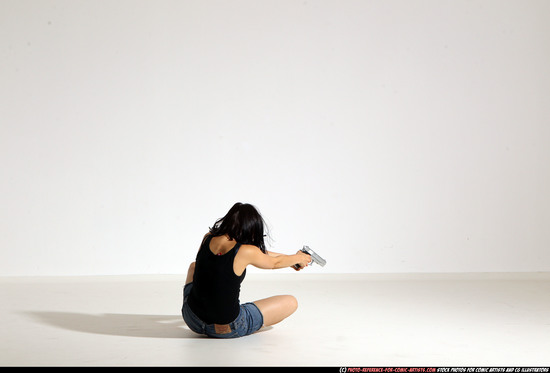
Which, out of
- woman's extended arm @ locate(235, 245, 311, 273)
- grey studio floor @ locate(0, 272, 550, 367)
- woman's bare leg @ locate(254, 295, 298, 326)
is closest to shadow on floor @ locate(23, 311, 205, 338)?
grey studio floor @ locate(0, 272, 550, 367)

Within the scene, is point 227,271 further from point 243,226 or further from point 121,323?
point 121,323

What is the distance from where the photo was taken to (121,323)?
10.4 feet

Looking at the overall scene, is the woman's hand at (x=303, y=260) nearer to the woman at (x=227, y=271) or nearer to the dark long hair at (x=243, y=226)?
the woman at (x=227, y=271)

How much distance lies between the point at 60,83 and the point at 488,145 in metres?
3.35

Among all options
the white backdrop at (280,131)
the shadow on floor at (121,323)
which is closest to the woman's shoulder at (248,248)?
the shadow on floor at (121,323)

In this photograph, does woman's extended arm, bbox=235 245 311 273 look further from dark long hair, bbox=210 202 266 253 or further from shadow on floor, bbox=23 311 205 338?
shadow on floor, bbox=23 311 205 338

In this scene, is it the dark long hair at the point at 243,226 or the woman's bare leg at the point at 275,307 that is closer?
the dark long hair at the point at 243,226

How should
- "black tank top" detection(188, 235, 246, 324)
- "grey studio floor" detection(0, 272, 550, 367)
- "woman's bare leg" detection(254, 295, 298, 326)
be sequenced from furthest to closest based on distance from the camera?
"woman's bare leg" detection(254, 295, 298, 326), "black tank top" detection(188, 235, 246, 324), "grey studio floor" detection(0, 272, 550, 367)

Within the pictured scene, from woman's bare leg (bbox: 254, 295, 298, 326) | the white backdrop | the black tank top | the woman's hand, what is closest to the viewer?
the black tank top

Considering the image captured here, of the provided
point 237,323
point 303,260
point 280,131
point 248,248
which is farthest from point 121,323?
point 280,131

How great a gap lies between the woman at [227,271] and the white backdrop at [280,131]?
207 centimetres

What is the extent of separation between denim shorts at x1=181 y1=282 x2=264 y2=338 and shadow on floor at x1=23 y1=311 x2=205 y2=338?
0.32 feet

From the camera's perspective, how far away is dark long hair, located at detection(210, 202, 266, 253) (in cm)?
274

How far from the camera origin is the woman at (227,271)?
2703 mm
